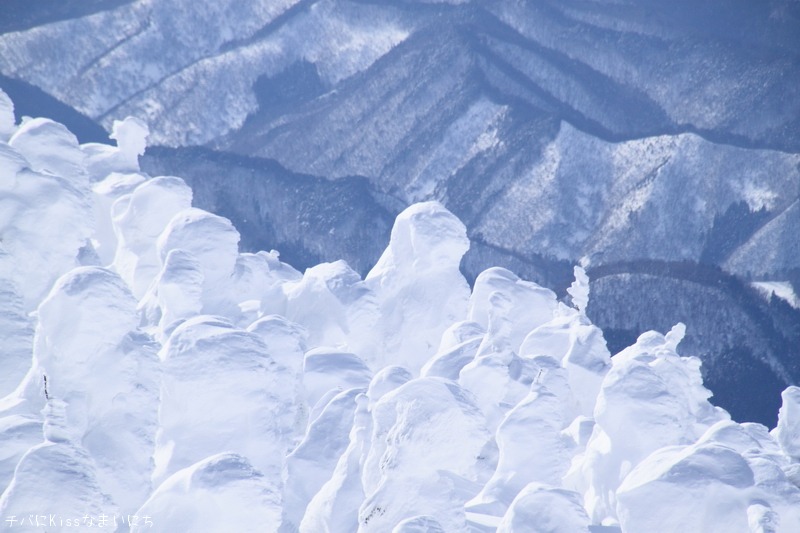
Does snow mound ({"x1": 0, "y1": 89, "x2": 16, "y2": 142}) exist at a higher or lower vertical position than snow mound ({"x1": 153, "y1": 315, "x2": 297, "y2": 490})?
higher

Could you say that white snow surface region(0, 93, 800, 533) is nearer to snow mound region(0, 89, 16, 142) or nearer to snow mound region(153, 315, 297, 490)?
snow mound region(153, 315, 297, 490)

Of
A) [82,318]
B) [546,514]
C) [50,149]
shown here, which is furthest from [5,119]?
[546,514]

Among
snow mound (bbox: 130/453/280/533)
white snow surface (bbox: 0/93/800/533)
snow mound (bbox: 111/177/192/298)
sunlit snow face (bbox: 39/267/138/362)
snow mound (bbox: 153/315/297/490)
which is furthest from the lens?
snow mound (bbox: 111/177/192/298)

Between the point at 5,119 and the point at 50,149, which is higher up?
the point at 5,119

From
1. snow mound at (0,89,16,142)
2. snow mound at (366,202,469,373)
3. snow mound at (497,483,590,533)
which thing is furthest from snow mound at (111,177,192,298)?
snow mound at (497,483,590,533)

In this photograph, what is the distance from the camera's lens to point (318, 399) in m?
15.4

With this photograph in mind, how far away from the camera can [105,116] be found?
111 ft

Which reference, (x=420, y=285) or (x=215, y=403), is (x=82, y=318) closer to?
(x=215, y=403)

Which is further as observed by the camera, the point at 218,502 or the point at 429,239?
the point at 429,239

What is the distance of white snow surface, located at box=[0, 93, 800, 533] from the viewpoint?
10477mm

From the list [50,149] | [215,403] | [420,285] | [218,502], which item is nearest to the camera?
[218,502]

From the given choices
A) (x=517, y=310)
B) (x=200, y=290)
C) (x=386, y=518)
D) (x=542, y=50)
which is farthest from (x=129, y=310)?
(x=542, y=50)

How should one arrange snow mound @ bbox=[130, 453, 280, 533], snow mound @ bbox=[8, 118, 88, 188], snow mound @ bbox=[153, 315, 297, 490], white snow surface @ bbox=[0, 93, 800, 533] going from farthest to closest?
snow mound @ bbox=[8, 118, 88, 188], snow mound @ bbox=[153, 315, 297, 490], white snow surface @ bbox=[0, 93, 800, 533], snow mound @ bbox=[130, 453, 280, 533]

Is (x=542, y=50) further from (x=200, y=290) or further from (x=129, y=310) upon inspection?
(x=129, y=310)
